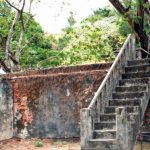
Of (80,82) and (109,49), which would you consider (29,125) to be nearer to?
(80,82)

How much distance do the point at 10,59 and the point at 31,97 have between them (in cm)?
647

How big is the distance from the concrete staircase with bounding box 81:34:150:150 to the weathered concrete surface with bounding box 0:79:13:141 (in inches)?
142

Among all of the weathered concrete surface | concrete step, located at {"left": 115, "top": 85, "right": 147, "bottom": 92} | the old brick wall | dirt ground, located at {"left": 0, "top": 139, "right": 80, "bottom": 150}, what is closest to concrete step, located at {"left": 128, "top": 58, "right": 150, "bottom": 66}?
the old brick wall

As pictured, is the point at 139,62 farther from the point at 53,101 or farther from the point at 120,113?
the point at 120,113

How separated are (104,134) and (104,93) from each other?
4.88 ft

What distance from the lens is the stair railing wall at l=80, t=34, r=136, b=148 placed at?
9422 millimetres

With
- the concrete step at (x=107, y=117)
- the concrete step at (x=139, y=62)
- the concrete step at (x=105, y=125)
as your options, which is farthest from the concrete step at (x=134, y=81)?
the concrete step at (x=105, y=125)

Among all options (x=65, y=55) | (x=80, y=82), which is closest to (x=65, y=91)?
(x=80, y=82)

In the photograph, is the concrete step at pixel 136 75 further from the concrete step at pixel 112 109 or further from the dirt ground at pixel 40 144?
the dirt ground at pixel 40 144

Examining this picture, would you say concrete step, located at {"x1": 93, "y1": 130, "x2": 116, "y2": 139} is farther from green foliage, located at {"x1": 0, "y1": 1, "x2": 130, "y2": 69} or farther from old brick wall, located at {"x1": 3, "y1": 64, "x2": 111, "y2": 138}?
green foliage, located at {"x1": 0, "y1": 1, "x2": 130, "y2": 69}

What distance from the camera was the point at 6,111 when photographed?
41.4ft

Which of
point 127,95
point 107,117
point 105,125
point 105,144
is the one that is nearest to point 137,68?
point 127,95

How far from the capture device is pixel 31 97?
12898 mm

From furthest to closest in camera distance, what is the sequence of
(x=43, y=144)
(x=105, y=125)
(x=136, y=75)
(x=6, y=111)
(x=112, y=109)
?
(x=6, y=111)
(x=43, y=144)
(x=136, y=75)
(x=112, y=109)
(x=105, y=125)
